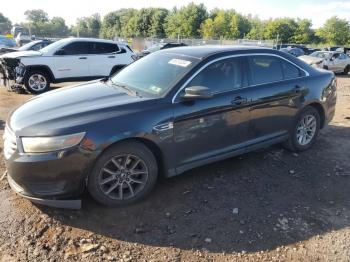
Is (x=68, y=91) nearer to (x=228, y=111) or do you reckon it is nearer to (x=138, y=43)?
(x=228, y=111)

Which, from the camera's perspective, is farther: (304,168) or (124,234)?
(304,168)

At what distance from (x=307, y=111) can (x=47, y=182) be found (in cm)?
398

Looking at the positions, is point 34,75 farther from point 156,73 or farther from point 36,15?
point 36,15

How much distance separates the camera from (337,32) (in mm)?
67000

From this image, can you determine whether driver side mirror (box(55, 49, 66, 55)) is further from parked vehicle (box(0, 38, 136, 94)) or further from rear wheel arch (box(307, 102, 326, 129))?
rear wheel arch (box(307, 102, 326, 129))

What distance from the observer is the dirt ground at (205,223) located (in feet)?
10.6

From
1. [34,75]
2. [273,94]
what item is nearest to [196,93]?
[273,94]

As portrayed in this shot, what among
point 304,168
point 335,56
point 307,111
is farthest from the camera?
point 335,56

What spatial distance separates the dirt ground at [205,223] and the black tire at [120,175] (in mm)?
109

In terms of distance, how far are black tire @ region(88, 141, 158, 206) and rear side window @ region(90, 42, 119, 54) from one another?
882cm

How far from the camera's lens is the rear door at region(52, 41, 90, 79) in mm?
11070

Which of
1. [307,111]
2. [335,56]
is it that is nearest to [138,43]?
[335,56]

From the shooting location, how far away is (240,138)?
182 inches

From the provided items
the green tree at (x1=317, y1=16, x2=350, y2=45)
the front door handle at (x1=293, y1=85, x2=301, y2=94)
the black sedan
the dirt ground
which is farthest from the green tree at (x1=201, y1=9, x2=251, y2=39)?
the dirt ground
